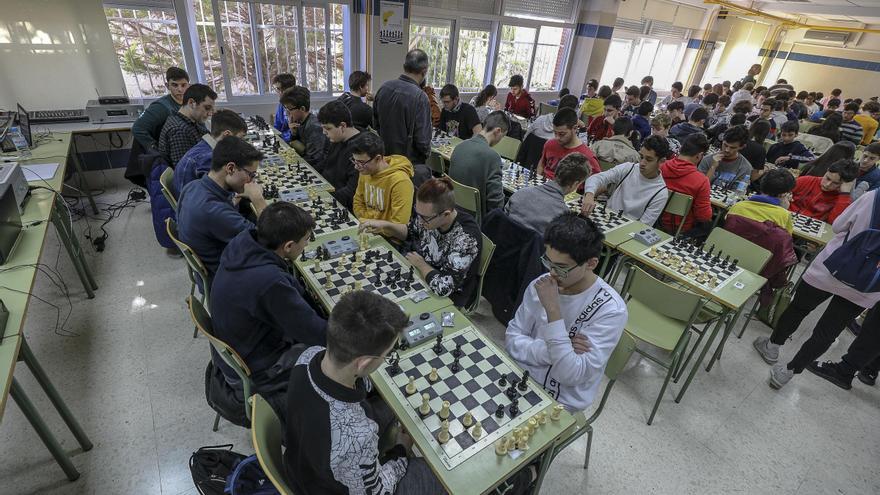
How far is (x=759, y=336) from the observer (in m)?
3.76

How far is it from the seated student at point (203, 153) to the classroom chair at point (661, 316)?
3.33m

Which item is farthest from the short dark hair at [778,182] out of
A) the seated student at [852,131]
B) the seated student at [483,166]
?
the seated student at [852,131]

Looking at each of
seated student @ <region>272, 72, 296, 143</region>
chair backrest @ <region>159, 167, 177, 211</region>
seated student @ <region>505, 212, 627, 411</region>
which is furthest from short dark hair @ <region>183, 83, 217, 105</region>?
seated student @ <region>505, 212, 627, 411</region>

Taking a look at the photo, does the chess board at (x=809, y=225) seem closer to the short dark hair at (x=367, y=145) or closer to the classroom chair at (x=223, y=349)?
the short dark hair at (x=367, y=145)

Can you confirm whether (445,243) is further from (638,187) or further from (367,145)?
(638,187)

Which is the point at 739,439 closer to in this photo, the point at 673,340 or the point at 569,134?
the point at 673,340

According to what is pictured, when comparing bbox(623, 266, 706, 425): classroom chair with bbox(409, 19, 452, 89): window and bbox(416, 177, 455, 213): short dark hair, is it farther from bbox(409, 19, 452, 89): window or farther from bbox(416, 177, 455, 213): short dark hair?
bbox(409, 19, 452, 89): window

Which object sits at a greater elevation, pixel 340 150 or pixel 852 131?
pixel 852 131

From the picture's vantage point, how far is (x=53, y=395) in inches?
81.7

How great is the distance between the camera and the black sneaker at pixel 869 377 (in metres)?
3.33

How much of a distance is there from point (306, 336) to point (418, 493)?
0.83 metres

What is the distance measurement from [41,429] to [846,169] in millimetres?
6399

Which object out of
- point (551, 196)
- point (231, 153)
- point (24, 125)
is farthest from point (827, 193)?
point (24, 125)


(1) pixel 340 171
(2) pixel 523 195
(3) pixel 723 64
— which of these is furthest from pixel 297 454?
(3) pixel 723 64
